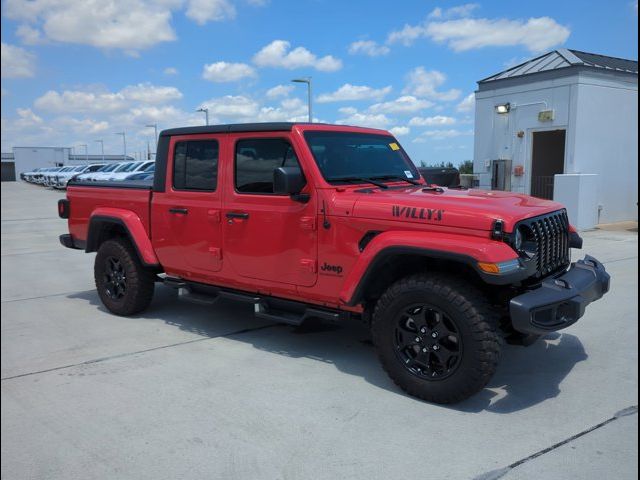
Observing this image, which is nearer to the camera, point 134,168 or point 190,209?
point 190,209

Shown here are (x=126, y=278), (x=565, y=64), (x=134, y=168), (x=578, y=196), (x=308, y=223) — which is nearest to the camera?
(x=308, y=223)

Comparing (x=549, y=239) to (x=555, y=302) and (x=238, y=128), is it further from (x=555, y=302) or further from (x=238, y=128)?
(x=238, y=128)

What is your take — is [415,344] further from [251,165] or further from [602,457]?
[251,165]

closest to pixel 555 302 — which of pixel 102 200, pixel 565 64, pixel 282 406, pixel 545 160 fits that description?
pixel 282 406

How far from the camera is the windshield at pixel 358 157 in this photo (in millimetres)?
4508

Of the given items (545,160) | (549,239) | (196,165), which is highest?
(545,160)

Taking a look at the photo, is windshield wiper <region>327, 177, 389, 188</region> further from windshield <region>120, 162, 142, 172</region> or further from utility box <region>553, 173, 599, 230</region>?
windshield <region>120, 162, 142, 172</region>

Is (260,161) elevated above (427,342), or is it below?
above

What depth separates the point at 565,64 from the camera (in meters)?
14.4

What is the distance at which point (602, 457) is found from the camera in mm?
3084

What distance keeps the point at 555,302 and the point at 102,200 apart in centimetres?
476

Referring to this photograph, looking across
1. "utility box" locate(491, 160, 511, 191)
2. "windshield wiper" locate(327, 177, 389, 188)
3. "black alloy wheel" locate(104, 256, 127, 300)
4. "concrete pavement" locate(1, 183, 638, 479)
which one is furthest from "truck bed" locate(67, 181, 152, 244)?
"utility box" locate(491, 160, 511, 191)

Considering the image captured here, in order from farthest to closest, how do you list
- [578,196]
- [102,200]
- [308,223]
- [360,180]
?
[578,196]
[102,200]
[360,180]
[308,223]

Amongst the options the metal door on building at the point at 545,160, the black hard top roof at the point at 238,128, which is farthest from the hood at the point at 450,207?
the metal door on building at the point at 545,160
